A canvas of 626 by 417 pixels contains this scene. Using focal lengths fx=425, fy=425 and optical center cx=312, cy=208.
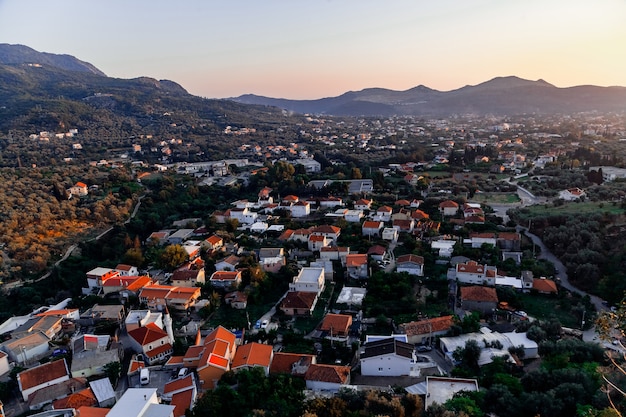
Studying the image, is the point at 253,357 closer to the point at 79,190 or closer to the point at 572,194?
the point at 79,190

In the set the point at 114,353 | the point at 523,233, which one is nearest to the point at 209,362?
the point at 114,353

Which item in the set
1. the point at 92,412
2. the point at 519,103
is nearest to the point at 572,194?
the point at 92,412

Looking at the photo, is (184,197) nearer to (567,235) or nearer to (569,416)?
(567,235)

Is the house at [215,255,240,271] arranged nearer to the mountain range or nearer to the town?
the town

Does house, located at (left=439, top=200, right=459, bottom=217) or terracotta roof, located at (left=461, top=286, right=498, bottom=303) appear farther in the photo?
house, located at (left=439, top=200, right=459, bottom=217)

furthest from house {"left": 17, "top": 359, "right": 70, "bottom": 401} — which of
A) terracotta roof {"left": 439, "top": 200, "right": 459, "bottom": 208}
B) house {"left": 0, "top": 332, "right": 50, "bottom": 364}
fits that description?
terracotta roof {"left": 439, "top": 200, "right": 459, "bottom": 208}

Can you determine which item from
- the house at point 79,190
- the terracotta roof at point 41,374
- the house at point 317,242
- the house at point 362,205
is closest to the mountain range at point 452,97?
the house at point 79,190
